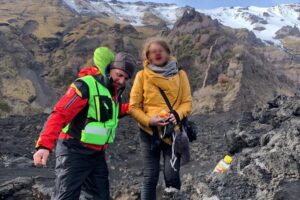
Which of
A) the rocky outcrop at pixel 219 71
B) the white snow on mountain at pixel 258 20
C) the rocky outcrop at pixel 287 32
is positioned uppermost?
Answer: the white snow on mountain at pixel 258 20

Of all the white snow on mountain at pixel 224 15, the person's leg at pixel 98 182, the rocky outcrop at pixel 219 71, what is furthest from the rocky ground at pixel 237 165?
the white snow on mountain at pixel 224 15

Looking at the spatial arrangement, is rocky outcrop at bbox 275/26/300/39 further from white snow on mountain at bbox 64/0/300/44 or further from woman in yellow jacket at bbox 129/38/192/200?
woman in yellow jacket at bbox 129/38/192/200

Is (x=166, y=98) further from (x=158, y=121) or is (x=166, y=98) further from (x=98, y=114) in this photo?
(x=98, y=114)

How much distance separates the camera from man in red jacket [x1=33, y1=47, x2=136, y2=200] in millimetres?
4738

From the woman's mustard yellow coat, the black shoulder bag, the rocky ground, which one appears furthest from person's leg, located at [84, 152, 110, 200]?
the rocky ground

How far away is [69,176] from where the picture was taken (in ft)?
16.0

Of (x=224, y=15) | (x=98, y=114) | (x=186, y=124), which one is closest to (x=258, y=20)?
(x=224, y=15)

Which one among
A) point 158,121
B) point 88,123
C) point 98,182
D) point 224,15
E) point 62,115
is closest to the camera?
point 62,115

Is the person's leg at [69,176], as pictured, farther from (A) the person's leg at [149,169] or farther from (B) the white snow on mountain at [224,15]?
(B) the white snow on mountain at [224,15]

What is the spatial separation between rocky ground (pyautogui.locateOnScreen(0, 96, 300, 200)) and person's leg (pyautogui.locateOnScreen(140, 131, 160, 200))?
1.69ft

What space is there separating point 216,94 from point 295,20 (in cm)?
15564

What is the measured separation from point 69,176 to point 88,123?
1.95 feet

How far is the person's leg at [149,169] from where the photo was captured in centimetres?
552

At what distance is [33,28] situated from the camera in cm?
7000
